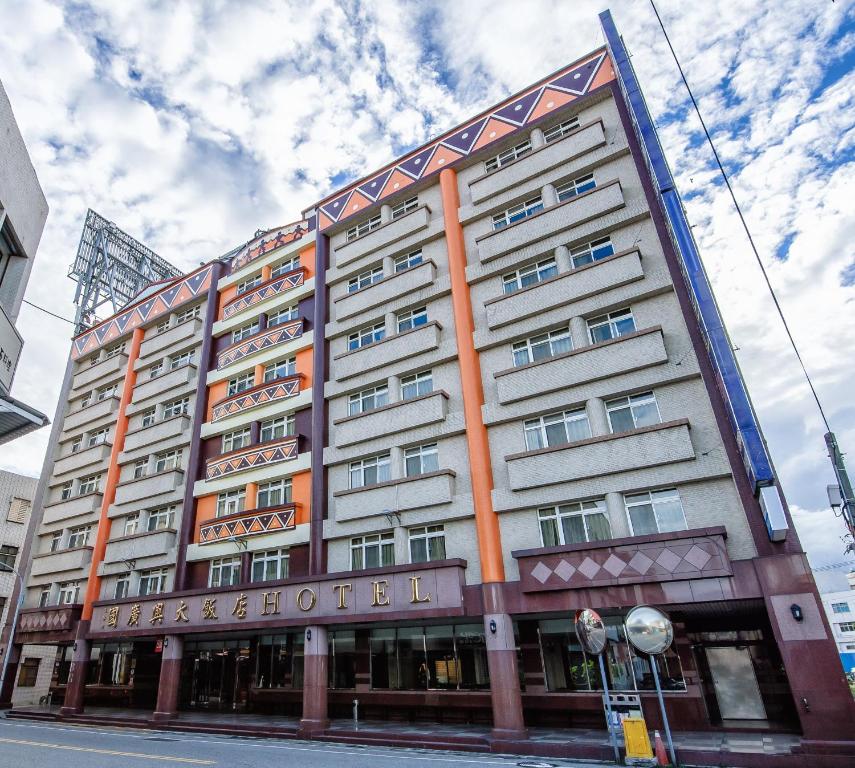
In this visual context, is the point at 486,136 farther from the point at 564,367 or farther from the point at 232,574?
the point at 232,574

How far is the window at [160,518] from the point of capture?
29375 millimetres

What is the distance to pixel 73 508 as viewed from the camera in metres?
33.9

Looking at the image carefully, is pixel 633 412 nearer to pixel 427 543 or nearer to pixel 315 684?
pixel 427 543

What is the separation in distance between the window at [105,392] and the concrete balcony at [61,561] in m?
9.81

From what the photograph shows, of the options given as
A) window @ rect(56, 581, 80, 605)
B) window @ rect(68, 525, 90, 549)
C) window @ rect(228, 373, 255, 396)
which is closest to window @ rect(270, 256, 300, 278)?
window @ rect(228, 373, 255, 396)

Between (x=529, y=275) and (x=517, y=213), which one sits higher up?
(x=517, y=213)

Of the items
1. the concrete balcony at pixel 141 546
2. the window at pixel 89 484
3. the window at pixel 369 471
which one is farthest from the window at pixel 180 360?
the window at pixel 369 471

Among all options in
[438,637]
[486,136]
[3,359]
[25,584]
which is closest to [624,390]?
→ [438,637]

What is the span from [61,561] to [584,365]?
30782 millimetres

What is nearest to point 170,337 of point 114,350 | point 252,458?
point 114,350

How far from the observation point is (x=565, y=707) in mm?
18938

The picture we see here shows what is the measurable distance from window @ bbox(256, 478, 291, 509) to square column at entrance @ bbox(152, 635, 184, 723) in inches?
257

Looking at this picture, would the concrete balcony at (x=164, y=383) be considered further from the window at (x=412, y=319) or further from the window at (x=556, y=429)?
the window at (x=556, y=429)

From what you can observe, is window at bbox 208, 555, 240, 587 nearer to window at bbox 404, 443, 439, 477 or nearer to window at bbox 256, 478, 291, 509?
window at bbox 256, 478, 291, 509
